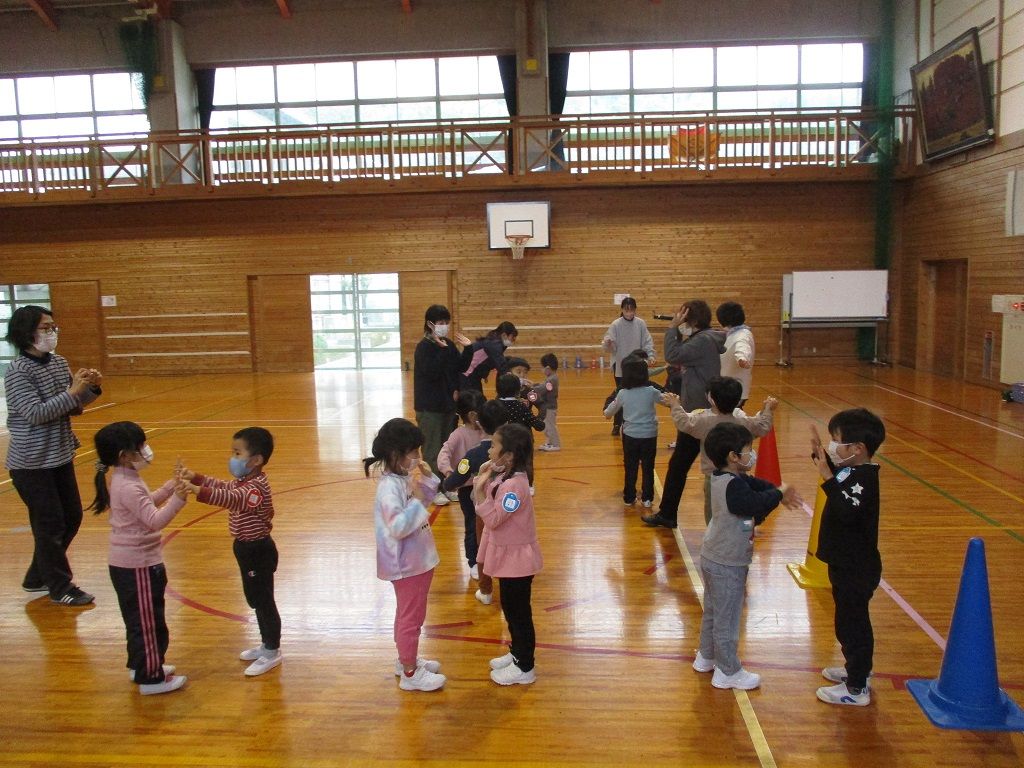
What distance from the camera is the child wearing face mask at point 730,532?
11.2ft

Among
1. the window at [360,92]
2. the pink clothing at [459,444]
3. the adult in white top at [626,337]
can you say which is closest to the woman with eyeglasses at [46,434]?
the pink clothing at [459,444]

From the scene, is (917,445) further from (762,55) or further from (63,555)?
(762,55)

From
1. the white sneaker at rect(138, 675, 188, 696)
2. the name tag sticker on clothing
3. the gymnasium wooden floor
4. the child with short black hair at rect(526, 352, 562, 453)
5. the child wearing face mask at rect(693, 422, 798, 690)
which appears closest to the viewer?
the gymnasium wooden floor

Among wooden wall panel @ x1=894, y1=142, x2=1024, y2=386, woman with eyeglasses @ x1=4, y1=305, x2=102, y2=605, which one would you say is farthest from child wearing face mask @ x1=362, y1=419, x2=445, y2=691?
wooden wall panel @ x1=894, y1=142, x2=1024, y2=386

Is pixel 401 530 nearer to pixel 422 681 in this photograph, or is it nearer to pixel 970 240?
pixel 422 681

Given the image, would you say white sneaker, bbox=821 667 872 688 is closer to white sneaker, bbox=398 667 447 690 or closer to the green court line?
white sneaker, bbox=398 667 447 690

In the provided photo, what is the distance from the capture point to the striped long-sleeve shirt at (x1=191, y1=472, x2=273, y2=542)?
359cm

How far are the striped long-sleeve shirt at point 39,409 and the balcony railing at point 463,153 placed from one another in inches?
493

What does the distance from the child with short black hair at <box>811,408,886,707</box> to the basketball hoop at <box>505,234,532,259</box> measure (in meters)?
13.6

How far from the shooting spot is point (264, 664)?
3.94m

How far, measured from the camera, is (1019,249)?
1213 centimetres

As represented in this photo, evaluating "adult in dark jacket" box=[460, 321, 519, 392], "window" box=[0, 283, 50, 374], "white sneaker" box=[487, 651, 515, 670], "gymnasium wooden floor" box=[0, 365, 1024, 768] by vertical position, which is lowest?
"gymnasium wooden floor" box=[0, 365, 1024, 768]

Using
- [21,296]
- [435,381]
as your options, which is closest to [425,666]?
[435,381]

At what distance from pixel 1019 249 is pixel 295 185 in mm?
13206
